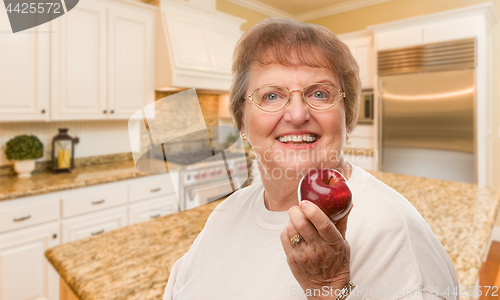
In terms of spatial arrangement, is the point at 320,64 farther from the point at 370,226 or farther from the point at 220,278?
the point at 220,278

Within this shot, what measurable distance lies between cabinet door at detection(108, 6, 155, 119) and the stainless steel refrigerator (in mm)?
1738

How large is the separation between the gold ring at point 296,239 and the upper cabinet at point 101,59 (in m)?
1.52

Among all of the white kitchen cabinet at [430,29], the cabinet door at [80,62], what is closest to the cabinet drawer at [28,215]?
the cabinet door at [80,62]

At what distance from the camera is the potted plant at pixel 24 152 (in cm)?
165

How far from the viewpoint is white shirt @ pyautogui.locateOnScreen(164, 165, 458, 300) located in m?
0.27

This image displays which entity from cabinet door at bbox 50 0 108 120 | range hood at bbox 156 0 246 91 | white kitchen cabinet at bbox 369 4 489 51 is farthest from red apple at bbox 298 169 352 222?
white kitchen cabinet at bbox 369 4 489 51

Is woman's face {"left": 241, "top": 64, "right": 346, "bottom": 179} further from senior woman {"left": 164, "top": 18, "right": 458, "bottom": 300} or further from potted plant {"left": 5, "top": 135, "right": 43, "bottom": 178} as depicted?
potted plant {"left": 5, "top": 135, "right": 43, "bottom": 178}

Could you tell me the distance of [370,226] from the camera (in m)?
0.28

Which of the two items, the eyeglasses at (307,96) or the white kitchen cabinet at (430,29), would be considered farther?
the white kitchen cabinet at (430,29)

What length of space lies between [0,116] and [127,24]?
0.85m

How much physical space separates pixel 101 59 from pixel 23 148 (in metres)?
0.66

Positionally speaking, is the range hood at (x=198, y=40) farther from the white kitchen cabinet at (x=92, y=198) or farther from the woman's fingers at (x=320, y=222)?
the woman's fingers at (x=320, y=222)

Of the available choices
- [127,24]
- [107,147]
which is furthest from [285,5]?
[107,147]

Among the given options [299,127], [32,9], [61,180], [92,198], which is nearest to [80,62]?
[61,180]
